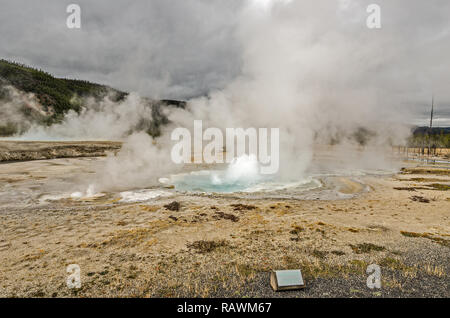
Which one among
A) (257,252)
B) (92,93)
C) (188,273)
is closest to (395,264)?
(257,252)

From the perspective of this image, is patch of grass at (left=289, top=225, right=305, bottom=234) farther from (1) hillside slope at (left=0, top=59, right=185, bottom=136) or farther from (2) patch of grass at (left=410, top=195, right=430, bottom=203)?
(1) hillside slope at (left=0, top=59, right=185, bottom=136)

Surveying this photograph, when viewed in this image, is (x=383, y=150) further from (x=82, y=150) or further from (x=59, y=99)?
(x=59, y=99)

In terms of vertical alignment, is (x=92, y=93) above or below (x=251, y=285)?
above

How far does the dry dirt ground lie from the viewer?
19.0ft

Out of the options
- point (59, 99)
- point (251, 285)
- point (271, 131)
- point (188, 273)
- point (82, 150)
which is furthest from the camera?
point (59, 99)

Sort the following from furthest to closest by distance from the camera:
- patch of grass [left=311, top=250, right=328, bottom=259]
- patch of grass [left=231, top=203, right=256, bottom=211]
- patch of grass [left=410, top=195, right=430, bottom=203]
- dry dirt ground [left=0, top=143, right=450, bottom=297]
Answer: patch of grass [left=410, top=195, right=430, bottom=203] < patch of grass [left=231, top=203, right=256, bottom=211] < patch of grass [left=311, top=250, right=328, bottom=259] < dry dirt ground [left=0, top=143, right=450, bottom=297]

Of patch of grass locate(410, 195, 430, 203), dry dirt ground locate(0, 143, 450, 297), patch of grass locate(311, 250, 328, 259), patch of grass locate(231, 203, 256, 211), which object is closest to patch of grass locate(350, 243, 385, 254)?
dry dirt ground locate(0, 143, 450, 297)

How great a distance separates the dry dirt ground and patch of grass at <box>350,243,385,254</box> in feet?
0.26

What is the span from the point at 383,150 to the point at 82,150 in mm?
74074

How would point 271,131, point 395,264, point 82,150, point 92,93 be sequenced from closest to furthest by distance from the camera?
point 395,264 → point 271,131 → point 82,150 → point 92,93

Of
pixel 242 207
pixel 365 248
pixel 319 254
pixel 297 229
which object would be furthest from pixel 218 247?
pixel 365 248

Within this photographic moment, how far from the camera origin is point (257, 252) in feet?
25.7

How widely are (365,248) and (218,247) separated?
5609 mm

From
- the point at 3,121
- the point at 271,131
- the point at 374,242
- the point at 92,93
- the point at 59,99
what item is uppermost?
the point at 92,93
